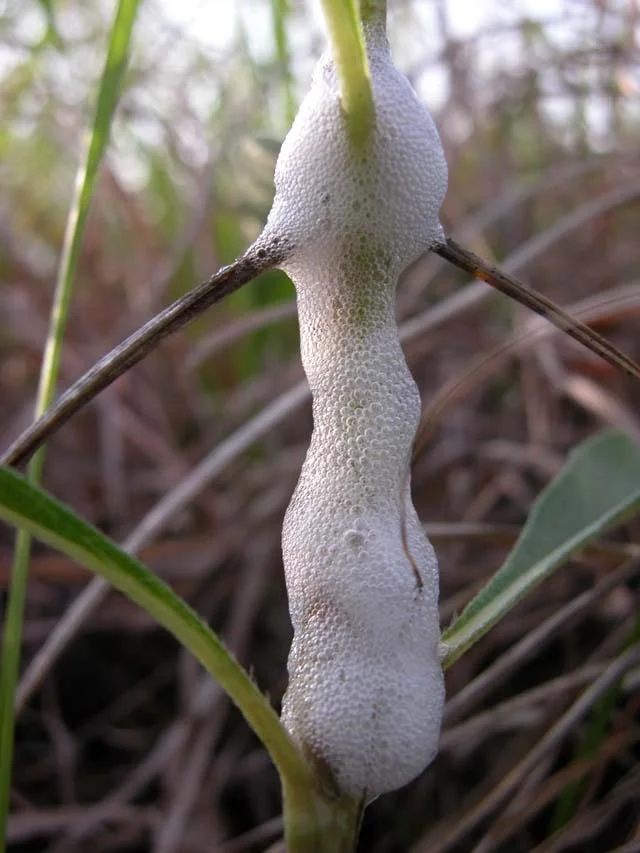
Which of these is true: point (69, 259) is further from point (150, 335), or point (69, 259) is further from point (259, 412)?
point (259, 412)

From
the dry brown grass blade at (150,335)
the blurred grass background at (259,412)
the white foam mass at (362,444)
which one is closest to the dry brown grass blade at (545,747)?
the blurred grass background at (259,412)

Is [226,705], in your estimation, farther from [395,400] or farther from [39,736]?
[395,400]

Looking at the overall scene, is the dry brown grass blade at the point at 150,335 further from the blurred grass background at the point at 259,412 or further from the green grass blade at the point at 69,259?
the blurred grass background at the point at 259,412

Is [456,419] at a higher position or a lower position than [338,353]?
higher

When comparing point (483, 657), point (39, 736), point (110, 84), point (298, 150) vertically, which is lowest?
point (483, 657)

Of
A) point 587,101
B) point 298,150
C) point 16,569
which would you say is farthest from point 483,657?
point 587,101

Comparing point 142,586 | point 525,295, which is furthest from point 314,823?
point 525,295
